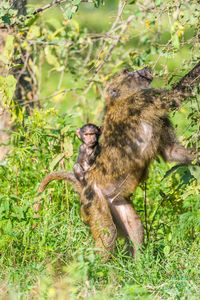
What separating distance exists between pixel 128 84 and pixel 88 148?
64 cm

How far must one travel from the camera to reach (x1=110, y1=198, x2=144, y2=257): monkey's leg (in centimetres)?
423

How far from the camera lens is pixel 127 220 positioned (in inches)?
168

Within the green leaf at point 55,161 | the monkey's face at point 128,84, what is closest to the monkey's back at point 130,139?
the monkey's face at point 128,84

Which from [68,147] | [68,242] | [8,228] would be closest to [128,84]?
[68,147]

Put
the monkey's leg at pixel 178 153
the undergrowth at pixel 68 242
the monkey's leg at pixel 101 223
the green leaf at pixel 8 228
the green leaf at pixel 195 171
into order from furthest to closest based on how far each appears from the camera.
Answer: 1. the monkey's leg at pixel 178 153
2. the monkey's leg at pixel 101 223
3. the green leaf at pixel 8 228
4. the green leaf at pixel 195 171
5. the undergrowth at pixel 68 242

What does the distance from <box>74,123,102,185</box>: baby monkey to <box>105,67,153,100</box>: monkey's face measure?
1.03ft

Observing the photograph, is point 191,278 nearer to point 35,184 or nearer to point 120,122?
point 120,122

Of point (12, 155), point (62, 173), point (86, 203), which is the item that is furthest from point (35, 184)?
point (86, 203)

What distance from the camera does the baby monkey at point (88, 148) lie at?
168 inches

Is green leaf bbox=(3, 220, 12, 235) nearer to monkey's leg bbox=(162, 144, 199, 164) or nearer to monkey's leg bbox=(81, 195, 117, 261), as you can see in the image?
monkey's leg bbox=(81, 195, 117, 261)

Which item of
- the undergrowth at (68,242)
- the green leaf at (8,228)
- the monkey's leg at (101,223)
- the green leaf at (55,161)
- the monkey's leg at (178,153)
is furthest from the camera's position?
the green leaf at (55,161)

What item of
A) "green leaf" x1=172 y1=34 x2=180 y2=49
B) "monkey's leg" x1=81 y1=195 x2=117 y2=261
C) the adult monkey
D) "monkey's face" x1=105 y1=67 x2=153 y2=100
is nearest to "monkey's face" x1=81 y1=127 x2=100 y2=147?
the adult monkey

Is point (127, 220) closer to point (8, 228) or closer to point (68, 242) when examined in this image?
point (68, 242)

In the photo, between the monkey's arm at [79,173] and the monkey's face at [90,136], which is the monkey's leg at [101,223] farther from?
the monkey's face at [90,136]
